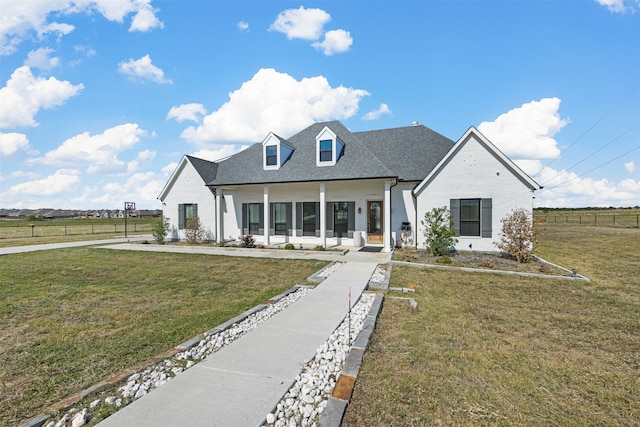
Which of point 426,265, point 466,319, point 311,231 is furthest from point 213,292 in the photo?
point 311,231

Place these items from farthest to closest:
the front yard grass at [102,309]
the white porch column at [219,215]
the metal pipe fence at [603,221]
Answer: the metal pipe fence at [603,221], the white porch column at [219,215], the front yard grass at [102,309]

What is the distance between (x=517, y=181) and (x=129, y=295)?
16.0 m

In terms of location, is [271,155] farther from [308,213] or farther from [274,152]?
[308,213]

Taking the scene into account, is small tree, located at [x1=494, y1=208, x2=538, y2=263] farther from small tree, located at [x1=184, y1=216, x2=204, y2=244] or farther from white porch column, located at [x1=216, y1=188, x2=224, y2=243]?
small tree, located at [x1=184, y1=216, x2=204, y2=244]

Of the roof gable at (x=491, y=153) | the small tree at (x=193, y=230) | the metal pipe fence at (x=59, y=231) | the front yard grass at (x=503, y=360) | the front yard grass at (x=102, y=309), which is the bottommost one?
the front yard grass at (x=503, y=360)

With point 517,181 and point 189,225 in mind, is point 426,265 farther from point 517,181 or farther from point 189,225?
point 189,225

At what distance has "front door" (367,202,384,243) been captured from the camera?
53.6 ft

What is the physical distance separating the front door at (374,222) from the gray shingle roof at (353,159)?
7.13ft

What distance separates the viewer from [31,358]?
428 cm

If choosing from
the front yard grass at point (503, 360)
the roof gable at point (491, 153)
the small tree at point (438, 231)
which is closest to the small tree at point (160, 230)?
the small tree at point (438, 231)

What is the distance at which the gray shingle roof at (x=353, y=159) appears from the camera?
15695mm

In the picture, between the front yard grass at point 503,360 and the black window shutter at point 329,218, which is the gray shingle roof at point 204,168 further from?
the front yard grass at point 503,360

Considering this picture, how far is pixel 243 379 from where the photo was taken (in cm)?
357

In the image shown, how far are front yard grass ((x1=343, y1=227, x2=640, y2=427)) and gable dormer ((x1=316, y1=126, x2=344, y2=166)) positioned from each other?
405 inches
